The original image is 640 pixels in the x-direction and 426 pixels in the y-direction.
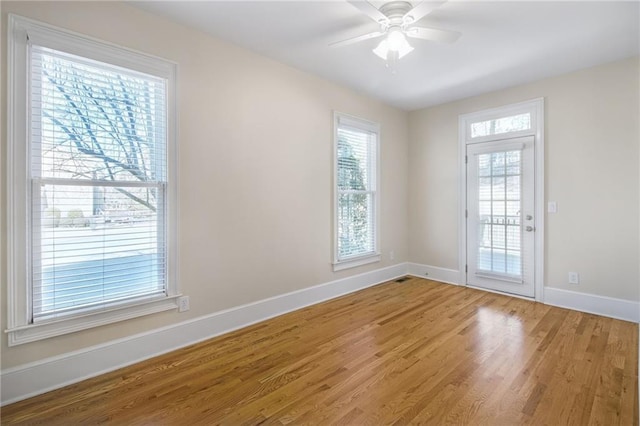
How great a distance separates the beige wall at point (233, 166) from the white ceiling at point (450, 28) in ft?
0.70

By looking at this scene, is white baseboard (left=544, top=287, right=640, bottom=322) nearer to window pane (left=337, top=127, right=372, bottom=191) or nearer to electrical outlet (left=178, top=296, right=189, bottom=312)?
window pane (left=337, top=127, right=372, bottom=191)

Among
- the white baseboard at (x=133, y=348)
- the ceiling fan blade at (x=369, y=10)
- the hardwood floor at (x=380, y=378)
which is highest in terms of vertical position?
the ceiling fan blade at (x=369, y=10)

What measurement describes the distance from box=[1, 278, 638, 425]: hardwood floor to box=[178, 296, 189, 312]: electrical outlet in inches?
12.9

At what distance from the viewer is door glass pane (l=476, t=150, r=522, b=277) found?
12.6 ft

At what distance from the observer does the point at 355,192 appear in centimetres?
414

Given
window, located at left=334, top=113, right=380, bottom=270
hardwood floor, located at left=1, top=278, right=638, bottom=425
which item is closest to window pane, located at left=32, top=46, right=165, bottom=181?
hardwood floor, located at left=1, top=278, right=638, bottom=425

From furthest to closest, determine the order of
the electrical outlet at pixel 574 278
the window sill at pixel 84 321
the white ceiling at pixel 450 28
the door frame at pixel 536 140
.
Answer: the door frame at pixel 536 140 → the electrical outlet at pixel 574 278 → the white ceiling at pixel 450 28 → the window sill at pixel 84 321

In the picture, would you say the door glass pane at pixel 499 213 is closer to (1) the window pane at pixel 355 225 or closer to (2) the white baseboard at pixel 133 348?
(1) the window pane at pixel 355 225

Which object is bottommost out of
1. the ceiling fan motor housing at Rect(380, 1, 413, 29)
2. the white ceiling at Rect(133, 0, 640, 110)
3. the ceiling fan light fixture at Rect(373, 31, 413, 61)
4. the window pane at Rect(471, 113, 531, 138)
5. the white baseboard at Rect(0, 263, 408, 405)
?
the white baseboard at Rect(0, 263, 408, 405)

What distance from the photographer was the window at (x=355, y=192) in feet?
12.9

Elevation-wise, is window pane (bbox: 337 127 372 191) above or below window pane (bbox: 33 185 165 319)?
above

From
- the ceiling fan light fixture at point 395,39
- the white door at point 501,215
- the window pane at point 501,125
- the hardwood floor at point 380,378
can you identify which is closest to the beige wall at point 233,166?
the hardwood floor at point 380,378

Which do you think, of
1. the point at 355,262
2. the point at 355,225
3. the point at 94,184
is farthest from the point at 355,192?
the point at 94,184

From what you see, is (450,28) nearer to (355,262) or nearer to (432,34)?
(432,34)
